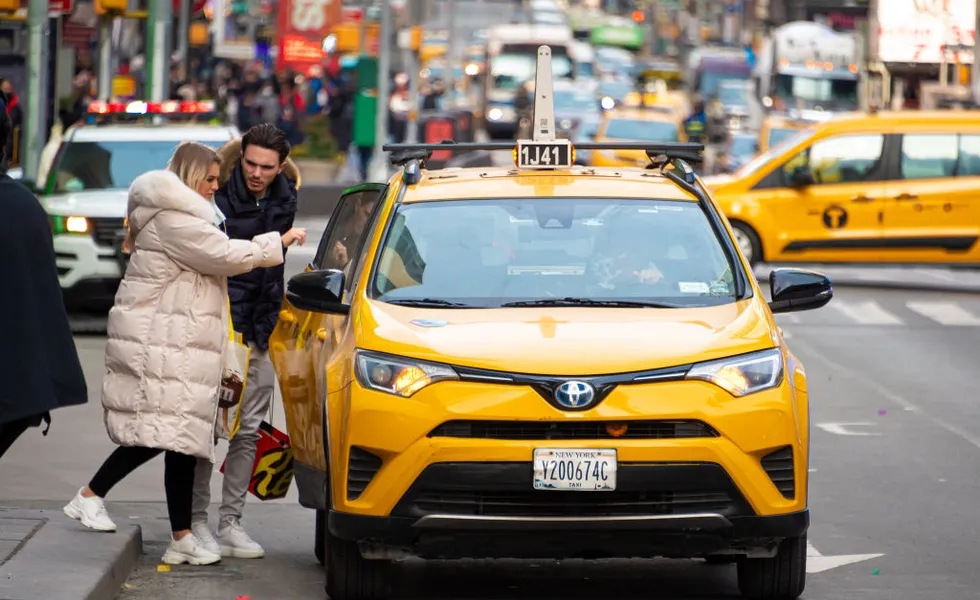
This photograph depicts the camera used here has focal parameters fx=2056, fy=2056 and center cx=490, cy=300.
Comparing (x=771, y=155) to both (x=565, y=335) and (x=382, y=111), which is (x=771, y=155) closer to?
(x=565, y=335)

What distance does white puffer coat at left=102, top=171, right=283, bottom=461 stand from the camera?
780 centimetres

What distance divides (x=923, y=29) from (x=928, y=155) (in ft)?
86.2

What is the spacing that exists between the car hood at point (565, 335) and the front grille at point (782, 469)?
1.26 feet

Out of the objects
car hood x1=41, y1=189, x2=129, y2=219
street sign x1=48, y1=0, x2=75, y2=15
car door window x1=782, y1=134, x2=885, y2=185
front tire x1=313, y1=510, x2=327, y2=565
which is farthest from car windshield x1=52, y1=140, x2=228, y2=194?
front tire x1=313, y1=510, x2=327, y2=565

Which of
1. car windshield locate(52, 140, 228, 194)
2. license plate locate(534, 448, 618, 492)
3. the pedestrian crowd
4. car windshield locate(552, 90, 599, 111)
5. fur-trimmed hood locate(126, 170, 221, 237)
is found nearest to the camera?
license plate locate(534, 448, 618, 492)

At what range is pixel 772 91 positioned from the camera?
176 ft

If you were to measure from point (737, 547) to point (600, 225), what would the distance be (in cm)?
161

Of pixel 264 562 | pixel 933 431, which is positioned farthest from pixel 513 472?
pixel 933 431

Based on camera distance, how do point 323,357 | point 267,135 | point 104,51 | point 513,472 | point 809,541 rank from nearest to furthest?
point 513,472 → point 323,357 → point 267,135 → point 809,541 → point 104,51

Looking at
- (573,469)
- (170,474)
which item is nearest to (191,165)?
(170,474)

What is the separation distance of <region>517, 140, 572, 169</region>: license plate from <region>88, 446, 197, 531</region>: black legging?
1933 mm

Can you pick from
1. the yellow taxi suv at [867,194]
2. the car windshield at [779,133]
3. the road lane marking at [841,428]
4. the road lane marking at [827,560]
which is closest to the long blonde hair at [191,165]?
the road lane marking at [827,560]

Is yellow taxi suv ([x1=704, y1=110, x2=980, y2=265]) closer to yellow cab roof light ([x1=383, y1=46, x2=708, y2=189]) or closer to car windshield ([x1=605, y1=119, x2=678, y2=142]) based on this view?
yellow cab roof light ([x1=383, y1=46, x2=708, y2=189])

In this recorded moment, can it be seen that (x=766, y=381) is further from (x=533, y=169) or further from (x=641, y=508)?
(x=533, y=169)
